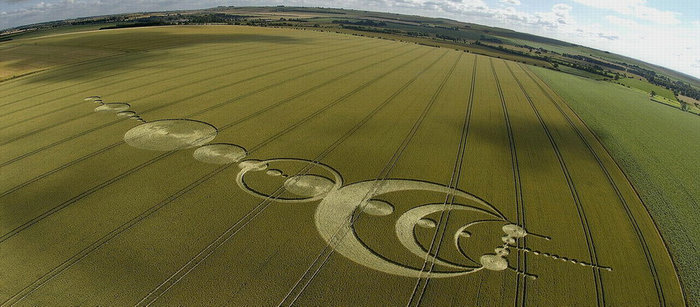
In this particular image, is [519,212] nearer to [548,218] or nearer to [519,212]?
[519,212]

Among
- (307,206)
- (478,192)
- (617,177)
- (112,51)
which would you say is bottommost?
(307,206)

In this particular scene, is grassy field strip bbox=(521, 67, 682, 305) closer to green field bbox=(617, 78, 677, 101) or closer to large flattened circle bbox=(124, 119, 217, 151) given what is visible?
large flattened circle bbox=(124, 119, 217, 151)

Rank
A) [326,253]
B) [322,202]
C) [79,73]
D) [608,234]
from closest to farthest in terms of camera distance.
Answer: [326,253], [608,234], [322,202], [79,73]

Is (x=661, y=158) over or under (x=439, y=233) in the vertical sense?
over

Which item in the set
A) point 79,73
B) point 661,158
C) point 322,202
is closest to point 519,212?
point 322,202

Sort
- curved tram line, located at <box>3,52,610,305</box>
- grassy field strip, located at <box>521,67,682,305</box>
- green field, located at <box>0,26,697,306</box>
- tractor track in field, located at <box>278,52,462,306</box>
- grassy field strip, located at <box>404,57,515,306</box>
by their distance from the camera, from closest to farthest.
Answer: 1. tractor track in field, located at <box>278,52,462,306</box>
2. grassy field strip, located at <box>404,57,515,306</box>
3. green field, located at <box>0,26,697,306</box>
4. curved tram line, located at <box>3,52,610,305</box>
5. grassy field strip, located at <box>521,67,682,305</box>

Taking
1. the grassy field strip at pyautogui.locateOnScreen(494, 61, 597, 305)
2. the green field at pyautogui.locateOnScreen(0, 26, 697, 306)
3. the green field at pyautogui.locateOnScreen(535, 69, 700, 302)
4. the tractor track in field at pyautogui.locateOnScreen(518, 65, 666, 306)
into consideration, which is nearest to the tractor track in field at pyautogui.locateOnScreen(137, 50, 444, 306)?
the green field at pyautogui.locateOnScreen(0, 26, 697, 306)

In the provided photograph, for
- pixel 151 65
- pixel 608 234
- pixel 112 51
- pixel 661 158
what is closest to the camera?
pixel 608 234
